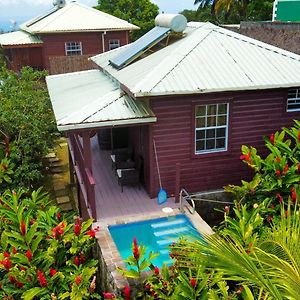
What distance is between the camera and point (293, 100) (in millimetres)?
10914

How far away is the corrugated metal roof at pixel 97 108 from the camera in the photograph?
9164mm

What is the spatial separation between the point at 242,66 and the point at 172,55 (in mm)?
1902

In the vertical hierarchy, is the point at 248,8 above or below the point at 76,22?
above

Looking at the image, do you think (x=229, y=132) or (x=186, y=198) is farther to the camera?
(x=229, y=132)

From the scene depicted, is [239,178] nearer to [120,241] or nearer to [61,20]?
[120,241]

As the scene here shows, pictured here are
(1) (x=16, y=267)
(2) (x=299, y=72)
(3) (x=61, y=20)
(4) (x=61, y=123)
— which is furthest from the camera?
(3) (x=61, y=20)

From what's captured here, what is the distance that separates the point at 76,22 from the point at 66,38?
160 cm

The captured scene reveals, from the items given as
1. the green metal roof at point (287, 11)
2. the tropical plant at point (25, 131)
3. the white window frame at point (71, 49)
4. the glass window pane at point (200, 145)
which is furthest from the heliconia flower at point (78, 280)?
the white window frame at point (71, 49)

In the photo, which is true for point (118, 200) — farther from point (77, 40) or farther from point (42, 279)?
point (77, 40)

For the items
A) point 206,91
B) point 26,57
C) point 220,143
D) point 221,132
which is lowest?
point 220,143

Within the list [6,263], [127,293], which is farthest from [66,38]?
[127,293]

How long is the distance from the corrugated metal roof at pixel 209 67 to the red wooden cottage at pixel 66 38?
16755 millimetres

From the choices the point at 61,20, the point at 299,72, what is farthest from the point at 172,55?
the point at 61,20

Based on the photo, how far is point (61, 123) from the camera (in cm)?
902
